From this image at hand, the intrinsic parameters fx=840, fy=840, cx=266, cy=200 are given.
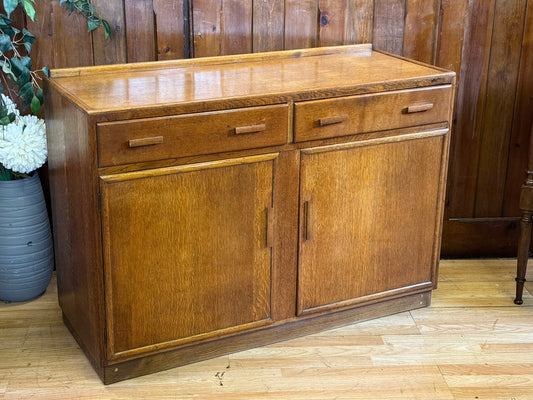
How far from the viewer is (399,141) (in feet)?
9.16

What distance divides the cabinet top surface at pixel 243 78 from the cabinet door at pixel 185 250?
0.21m

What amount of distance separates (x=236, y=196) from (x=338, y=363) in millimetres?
658

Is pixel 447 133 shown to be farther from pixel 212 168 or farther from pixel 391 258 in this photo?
pixel 212 168

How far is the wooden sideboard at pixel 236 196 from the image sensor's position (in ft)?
8.02

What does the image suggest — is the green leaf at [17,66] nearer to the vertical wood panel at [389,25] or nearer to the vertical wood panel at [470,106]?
the vertical wood panel at [389,25]

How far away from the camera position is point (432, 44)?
320cm

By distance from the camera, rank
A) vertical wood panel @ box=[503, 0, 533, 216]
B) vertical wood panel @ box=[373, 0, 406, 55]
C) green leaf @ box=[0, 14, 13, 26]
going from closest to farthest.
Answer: green leaf @ box=[0, 14, 13, 26] → vertical wood panel @ box=[373, 0, 406, 55] → vertical wood panel @ box=[503, 0, 533, 216]

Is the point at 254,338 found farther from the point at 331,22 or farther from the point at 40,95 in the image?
the point at 331,22

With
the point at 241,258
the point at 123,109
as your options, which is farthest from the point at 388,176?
the point at 123,109

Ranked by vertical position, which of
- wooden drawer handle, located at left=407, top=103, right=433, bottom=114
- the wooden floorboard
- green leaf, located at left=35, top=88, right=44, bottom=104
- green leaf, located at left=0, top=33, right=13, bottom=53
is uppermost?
green leaf, located at left=0, top=33, right=13, bottom=53

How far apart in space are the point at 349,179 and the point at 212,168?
496 mm

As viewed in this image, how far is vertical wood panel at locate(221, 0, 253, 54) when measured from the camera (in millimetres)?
2998

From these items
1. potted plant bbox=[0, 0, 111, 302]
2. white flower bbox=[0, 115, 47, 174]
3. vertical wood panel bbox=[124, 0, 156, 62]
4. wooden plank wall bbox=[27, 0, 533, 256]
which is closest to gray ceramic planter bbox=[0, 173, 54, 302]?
potted plant bbox=[0, 0, 111, 302]

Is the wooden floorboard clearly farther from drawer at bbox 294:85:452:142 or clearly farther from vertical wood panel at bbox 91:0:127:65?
vertical wood panel at bbox 91:0:127:65
